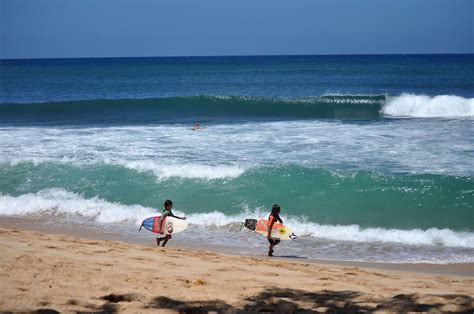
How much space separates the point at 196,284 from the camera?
736 cm

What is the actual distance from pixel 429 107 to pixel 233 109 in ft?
33.4

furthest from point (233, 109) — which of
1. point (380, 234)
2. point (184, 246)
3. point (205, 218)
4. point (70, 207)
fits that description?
point (184, 246)

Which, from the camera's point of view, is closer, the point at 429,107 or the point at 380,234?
the point at 380,234

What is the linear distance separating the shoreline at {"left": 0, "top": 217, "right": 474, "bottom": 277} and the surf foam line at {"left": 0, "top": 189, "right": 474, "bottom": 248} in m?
0.73

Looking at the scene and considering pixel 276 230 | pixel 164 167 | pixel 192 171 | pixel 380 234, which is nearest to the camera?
pixel 276 230

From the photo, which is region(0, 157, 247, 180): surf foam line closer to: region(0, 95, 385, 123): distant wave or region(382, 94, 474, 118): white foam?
region(0, 95, 385, 123): distant wave

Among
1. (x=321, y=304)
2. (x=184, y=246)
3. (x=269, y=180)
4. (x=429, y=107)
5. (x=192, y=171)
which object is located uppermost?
(x=429, y=107)

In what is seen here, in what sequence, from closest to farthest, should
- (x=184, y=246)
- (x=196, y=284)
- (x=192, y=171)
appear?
(x=196, y=284) → (x=184, y=246) → (x=192, y=171)

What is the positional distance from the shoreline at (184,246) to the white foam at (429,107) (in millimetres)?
19293

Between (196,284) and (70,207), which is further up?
(70,207)

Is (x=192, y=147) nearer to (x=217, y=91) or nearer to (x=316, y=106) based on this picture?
(x=316, y=106)

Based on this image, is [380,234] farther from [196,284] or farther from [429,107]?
[429,107]

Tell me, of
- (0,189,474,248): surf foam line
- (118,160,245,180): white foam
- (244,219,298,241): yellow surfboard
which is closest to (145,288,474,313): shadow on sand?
(244,219,298,241): yellow surfboard

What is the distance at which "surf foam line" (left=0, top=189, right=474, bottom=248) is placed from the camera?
446 inches
